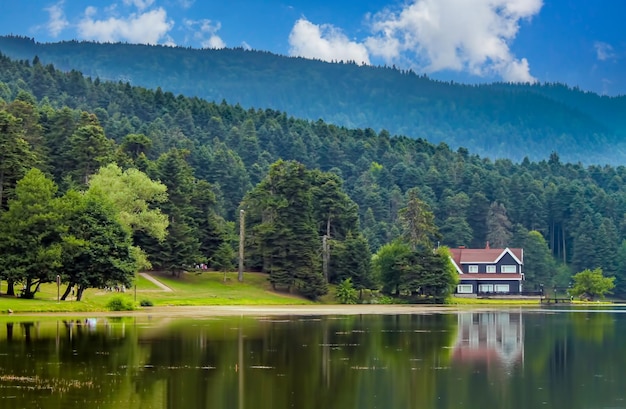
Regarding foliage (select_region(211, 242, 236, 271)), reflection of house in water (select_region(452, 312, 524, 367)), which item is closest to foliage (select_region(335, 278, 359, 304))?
foliage (select_region(211, 242, 236, 271))

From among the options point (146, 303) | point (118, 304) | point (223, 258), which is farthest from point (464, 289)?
point (118, 304)

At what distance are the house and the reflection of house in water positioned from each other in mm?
80927

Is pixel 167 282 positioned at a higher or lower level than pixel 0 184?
lower

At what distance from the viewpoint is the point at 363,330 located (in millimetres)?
57875

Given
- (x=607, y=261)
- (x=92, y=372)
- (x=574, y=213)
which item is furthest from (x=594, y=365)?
(x=574, y=213)

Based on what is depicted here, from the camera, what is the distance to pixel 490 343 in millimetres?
48750

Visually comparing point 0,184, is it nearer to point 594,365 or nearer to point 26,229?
point 26,229

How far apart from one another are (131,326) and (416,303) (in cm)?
6378

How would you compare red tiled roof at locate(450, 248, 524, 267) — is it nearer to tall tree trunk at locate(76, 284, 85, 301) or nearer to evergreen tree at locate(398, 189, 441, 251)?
evergreen tree at locate(398, 189, 441, 251)

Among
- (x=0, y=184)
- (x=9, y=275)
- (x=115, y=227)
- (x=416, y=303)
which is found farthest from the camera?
(x=416, y=303)

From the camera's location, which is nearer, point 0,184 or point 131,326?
point 131,326

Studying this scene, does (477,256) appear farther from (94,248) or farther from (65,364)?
(65,364)

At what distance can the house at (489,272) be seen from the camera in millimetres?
149875

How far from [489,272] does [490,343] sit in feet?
341
